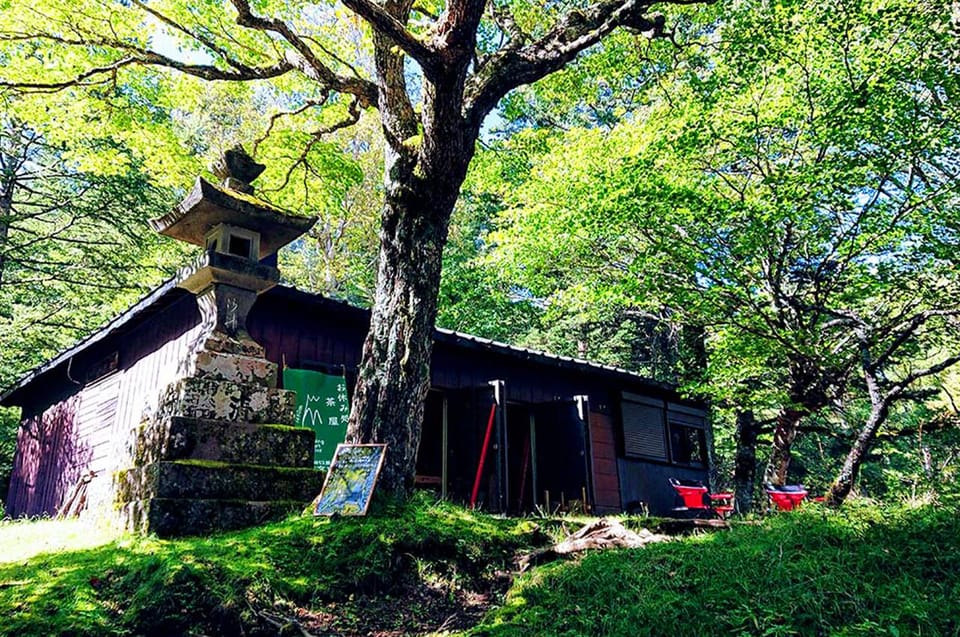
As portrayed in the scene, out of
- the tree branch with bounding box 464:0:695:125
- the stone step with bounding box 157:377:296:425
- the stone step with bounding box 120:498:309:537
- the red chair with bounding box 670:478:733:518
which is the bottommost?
the red chair with bounding box 670:478:733:518

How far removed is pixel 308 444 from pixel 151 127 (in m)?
7.21

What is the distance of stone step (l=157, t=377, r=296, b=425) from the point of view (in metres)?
5.19

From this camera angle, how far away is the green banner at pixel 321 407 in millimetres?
8414

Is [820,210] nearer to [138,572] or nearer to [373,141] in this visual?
[138,572]

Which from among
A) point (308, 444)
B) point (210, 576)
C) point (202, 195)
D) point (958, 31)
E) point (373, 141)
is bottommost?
point (210, 576)

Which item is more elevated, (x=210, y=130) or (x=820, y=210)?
(x=210, y=130)

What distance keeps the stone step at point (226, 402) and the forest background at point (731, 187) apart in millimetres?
4385

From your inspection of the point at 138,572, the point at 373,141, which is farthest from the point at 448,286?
the point at 138,572

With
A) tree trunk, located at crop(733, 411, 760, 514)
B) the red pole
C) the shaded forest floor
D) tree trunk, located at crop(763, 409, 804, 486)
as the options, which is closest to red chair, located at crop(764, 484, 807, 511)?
tree trunk, located at crop(763, 409, 804, 486)

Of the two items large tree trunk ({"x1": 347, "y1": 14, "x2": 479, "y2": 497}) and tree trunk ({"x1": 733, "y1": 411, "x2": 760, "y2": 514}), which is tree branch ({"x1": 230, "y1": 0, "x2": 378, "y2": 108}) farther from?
tree trunk ({"x1": 733, "y1": 411, "x2": 760, "y2": 514})

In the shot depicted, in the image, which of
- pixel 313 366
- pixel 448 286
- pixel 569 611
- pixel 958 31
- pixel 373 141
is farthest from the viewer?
pixel 373 141

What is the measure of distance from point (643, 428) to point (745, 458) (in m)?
2.00

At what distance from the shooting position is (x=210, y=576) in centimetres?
360

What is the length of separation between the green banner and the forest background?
307cm
